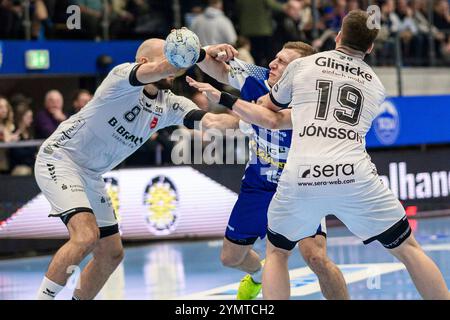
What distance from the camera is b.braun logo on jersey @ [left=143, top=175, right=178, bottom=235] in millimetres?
14172

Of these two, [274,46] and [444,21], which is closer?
[274,46]

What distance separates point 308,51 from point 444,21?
11.9 meters

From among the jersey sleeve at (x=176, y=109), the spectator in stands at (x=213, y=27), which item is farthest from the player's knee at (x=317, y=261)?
the spectator in stands at (x=213, y=27)

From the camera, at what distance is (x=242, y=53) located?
15.4 metres

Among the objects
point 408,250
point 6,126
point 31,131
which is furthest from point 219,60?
point 31,131

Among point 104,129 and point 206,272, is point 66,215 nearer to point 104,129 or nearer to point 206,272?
point 104,129

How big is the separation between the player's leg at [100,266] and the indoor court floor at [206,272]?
1393 mm

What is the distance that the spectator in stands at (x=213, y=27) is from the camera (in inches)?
612

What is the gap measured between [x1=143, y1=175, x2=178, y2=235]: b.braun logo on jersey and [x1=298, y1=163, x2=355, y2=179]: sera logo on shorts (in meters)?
7.36

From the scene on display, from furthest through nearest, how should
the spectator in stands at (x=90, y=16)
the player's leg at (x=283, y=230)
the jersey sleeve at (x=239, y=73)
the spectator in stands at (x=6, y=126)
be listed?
the spectator in stands at (x=90, y=16)
the spectator in stands at (x=6, y=126)
the jersey sleeve at (x=239, y=73)
the player's leg at (x=283, y=230)

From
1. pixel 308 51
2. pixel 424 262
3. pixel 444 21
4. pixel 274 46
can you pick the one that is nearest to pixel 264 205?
pixel 308 51

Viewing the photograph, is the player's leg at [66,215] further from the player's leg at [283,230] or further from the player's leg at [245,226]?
the player's leg at [283,230]

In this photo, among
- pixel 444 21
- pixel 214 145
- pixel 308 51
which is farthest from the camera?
pixel 444 21

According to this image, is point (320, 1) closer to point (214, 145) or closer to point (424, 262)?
point (214, 145)
